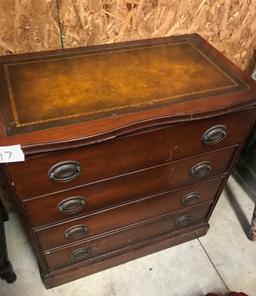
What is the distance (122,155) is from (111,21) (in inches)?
22.8

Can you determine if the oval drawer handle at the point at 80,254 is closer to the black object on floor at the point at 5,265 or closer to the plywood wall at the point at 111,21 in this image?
the black object on floor at the point at 5,265

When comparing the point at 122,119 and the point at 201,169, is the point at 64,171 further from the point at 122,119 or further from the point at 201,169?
the point at 201,169

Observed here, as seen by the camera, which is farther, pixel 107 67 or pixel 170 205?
pixel 170 205

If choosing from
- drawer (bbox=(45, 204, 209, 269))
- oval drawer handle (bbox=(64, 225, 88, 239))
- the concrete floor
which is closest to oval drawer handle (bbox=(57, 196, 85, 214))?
oval drawer handle (bbox=(64, 225, 88, 239))

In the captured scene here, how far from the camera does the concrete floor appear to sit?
1.35m

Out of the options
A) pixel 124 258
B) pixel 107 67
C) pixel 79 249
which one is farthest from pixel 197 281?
pixel 107 67

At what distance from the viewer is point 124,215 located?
1.17m

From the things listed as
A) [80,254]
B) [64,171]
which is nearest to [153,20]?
[64,171]

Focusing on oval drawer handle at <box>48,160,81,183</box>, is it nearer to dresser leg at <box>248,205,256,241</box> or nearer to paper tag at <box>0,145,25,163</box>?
paper tag at <box>0,145,25,163</box>

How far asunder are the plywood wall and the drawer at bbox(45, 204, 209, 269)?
31.2 inches

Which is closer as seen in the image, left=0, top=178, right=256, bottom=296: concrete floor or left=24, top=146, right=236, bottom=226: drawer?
left=24, top=146, right=236, bottom=226: drawer

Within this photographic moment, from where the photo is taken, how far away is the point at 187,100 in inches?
36.3

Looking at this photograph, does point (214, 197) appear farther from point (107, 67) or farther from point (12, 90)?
point (12, 90)

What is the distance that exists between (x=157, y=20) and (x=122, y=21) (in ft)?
0.50
